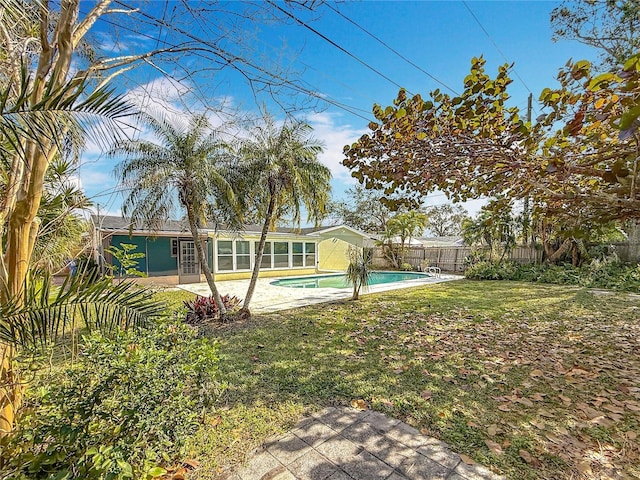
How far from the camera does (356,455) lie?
2.49 meters

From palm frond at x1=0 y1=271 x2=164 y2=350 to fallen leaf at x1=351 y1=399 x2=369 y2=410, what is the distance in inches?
89.7

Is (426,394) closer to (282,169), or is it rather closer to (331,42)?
(282,169)

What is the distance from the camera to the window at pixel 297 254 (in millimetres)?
18422

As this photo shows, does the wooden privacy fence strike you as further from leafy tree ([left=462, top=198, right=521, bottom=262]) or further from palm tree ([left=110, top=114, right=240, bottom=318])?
palm tree ([left=110, top=114, right=240, bottom=318])

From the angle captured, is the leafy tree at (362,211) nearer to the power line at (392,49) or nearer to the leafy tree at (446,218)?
the leafy tree at (446,218)

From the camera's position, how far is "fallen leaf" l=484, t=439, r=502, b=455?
2538mm

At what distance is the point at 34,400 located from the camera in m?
2.94

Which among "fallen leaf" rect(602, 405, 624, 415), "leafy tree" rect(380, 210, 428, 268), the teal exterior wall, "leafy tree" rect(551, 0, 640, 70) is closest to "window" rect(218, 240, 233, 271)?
the teal exterior wall

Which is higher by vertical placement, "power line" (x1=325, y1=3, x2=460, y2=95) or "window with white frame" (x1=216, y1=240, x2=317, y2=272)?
"power line" (x1=325, y1=3, x2=460, y2=95)

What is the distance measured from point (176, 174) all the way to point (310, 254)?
532 inches

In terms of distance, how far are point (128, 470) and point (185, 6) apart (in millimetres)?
4354

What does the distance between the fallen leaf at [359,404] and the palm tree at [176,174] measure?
489 cm

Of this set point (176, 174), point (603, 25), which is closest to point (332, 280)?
point (176, 174)

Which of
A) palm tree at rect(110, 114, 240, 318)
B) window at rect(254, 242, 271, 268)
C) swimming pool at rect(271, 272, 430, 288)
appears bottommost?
swimming pool at rect(271, 272, 430, 288)
